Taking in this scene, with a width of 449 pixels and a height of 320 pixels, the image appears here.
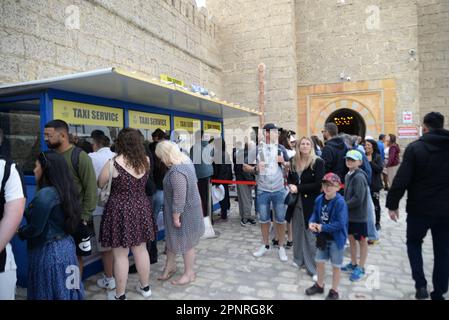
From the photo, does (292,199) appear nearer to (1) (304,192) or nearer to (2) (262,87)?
(1) (304,192)

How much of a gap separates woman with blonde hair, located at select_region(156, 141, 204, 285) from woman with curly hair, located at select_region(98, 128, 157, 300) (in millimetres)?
373

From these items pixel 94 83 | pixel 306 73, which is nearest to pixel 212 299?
pixel 94 83

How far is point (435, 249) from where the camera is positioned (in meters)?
3.04

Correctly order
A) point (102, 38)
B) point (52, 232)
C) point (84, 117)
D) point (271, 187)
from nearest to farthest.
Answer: point (52, 232) → point (84, 117) → point (271, 187) → point (102, 38)

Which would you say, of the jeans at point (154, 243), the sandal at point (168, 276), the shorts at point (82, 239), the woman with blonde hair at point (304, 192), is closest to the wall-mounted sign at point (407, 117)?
the woman with blonde hair at point (304, 192)

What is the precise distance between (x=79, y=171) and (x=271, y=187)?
2.57 meters

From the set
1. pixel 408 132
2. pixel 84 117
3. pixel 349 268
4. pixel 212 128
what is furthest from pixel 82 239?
pixel 408 132

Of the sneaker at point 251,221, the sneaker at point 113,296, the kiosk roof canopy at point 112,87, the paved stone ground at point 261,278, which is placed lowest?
A: the paved stone ground at point 261,278

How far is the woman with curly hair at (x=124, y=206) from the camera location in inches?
122

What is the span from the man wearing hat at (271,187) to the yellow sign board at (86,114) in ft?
7.37

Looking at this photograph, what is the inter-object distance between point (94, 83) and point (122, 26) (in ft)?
15.9

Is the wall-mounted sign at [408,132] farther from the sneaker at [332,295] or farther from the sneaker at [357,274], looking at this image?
the sneaker at [332,295]

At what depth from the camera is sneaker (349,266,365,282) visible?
3.59 metres

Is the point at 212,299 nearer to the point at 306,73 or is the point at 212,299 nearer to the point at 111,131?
the point at 111,131
